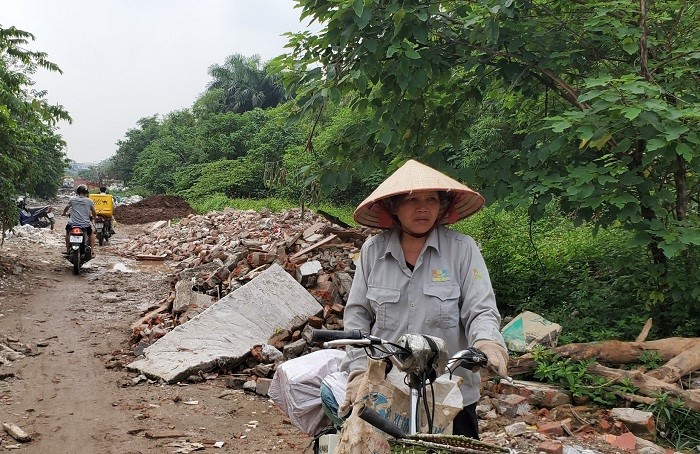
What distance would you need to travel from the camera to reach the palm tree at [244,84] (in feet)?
169

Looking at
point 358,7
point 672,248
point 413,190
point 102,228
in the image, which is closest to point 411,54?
point 358,7

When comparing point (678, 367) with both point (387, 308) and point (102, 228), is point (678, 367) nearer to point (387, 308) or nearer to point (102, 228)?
point (387, 308)

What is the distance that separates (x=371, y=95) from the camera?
20.4 ft

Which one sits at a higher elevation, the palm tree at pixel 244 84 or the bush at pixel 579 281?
the palm tree at pixel 244 84

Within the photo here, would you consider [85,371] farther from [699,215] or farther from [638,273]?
[699,215]

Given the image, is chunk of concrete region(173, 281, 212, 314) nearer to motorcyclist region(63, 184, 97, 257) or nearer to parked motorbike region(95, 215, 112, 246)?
motorcyclist region(63, 184, 97, 257)

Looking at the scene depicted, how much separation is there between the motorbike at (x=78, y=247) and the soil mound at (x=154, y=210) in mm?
18244

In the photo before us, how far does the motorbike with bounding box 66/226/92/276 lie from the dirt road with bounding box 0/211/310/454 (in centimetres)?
200

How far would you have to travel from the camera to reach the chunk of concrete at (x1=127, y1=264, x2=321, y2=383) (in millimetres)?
6121

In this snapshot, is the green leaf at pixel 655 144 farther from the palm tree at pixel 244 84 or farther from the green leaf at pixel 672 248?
the palm tree at pixel 244 84

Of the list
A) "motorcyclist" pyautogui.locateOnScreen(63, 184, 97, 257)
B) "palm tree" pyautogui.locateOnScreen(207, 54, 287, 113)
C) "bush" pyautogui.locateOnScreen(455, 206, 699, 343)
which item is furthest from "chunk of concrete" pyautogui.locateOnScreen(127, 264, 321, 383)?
"palm tree" pyautogui.locateOnScreen(207, 54, 287, 113)

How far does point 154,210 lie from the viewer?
31906 mm

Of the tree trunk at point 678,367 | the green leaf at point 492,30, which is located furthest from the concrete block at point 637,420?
the green leaf at point 492,30

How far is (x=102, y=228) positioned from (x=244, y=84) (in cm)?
3738
